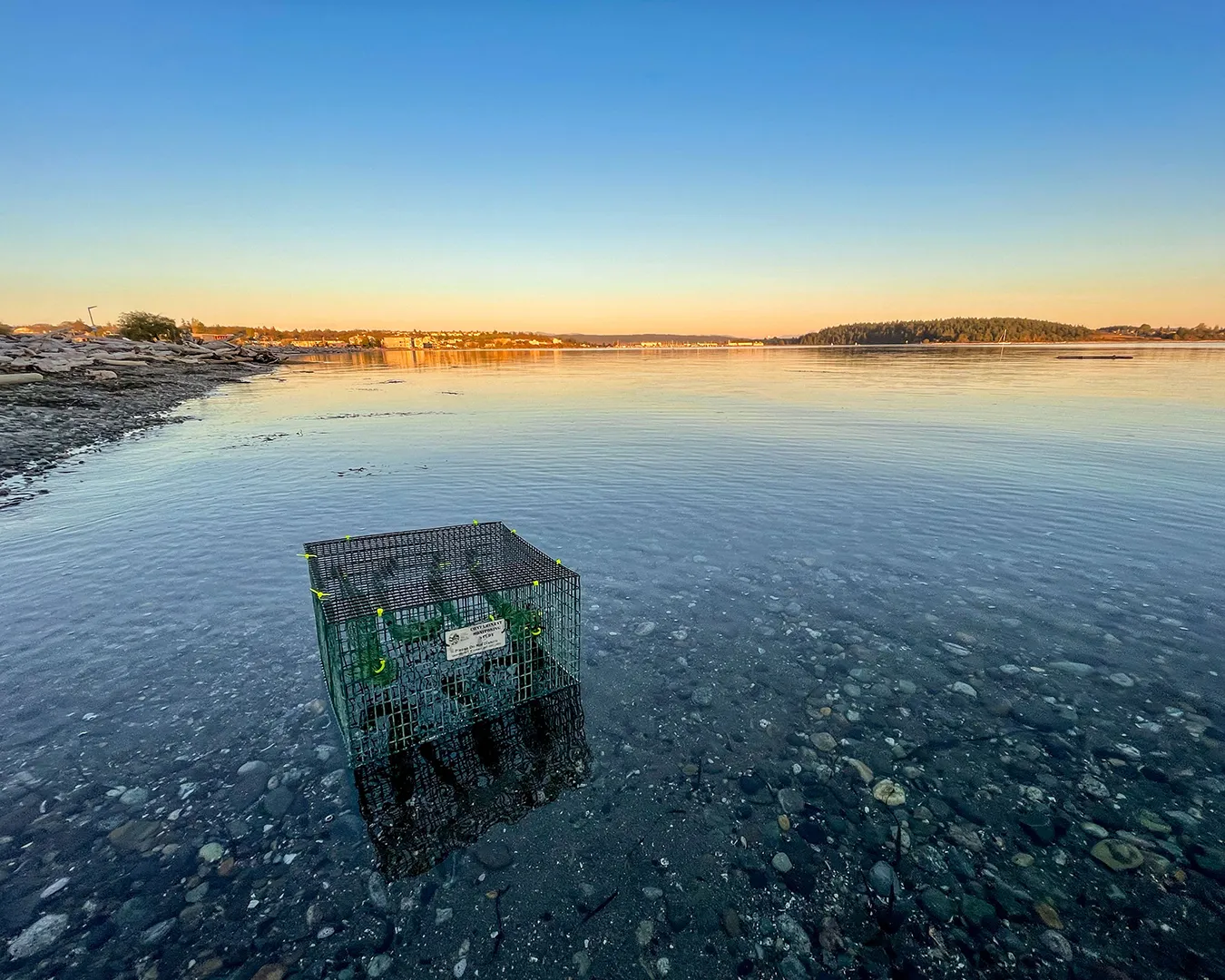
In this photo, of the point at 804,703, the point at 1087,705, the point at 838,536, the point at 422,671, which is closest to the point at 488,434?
the point at 838,536

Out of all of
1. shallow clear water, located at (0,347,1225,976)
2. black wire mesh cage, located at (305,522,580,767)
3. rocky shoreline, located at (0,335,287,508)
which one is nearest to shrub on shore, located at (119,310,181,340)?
rocky shoreline, located at (0,335,287,508)

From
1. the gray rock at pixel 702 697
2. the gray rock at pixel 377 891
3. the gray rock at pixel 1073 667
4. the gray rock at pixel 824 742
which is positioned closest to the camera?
the gray rock at pixel 377 891

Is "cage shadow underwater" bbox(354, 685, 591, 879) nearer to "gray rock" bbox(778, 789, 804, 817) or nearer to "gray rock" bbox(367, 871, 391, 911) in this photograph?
"gray rock" bbox(367, 871, 391, 911)

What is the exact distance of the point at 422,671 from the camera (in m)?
6.18

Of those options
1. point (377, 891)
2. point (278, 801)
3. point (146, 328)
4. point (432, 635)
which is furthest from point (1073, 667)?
point (146, 328)

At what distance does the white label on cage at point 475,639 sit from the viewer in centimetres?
500

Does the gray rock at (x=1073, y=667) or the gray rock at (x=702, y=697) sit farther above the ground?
the gray rock at (x=1073, y=667)

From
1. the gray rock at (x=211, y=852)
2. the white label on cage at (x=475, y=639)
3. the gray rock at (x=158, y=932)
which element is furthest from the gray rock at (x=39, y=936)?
the white label on cage at (x=475, y=639)

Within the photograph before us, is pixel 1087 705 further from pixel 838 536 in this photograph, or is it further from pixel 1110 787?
pixel 838 536

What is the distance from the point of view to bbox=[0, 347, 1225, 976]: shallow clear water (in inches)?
145

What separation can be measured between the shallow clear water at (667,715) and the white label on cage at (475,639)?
1519 millimetres

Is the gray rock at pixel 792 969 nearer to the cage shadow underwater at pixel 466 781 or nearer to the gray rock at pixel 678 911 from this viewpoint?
the gray rock at pixel 678 911

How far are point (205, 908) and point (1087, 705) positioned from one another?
865cm

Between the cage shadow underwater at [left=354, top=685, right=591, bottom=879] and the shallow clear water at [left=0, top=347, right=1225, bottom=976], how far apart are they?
0.62ft
